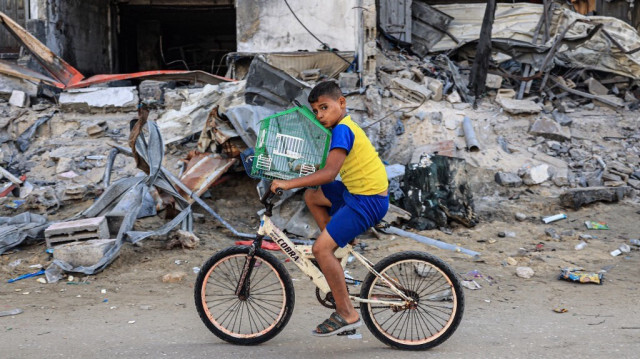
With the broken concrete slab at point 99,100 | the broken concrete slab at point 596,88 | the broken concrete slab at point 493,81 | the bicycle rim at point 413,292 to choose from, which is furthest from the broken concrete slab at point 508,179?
the broken concrete slab at point 99,100

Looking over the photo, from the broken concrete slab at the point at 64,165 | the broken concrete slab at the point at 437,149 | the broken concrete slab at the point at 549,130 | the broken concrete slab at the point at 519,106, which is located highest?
the broken concrete slab at the point at 519,106

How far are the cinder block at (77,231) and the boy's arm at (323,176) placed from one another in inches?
136

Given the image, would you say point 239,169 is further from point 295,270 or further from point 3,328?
point 3,328

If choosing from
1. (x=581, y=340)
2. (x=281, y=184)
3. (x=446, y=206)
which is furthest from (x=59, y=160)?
(x=581, y=340)

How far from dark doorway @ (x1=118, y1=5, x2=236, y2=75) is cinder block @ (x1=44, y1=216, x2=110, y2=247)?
10.2m

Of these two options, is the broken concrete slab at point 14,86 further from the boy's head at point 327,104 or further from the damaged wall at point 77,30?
the boy's head at point 327,104

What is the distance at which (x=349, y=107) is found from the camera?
10.4 m

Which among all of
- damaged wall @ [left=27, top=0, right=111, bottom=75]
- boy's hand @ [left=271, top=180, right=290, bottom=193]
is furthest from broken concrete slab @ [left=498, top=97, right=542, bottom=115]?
damaged wall @ [left=27, top=0, right=111, bottom=75]

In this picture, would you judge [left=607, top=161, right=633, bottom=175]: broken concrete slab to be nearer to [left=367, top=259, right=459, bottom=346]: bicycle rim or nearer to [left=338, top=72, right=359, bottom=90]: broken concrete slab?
[left=338, top=72, right=359, bottom=90]: broken concrete slab

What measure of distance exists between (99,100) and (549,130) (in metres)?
8.04

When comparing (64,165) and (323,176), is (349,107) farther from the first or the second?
→ (323,176)

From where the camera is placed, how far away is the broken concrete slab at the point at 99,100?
10844mm

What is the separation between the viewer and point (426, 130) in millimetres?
10234

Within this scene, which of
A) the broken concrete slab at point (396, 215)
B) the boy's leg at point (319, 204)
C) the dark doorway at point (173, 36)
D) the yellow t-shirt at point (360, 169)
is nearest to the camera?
the yellow t-shirt at point (360, 169)
